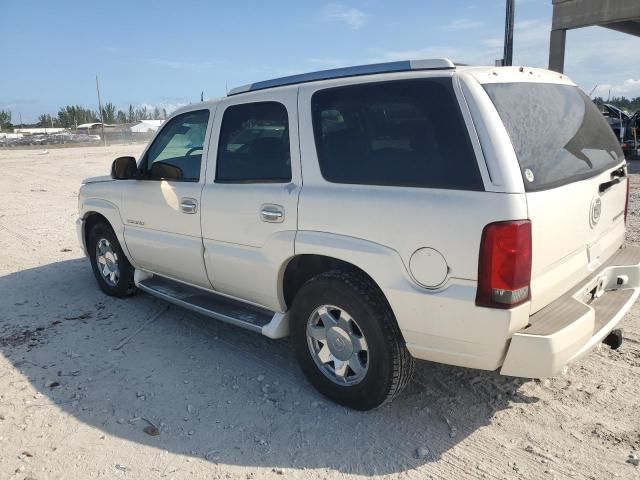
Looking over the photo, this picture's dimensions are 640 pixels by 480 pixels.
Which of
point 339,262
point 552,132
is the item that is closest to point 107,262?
point 339,262

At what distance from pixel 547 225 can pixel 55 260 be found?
643cm

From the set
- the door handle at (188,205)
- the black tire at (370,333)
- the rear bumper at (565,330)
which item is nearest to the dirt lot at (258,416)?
the black tire at (370,333)

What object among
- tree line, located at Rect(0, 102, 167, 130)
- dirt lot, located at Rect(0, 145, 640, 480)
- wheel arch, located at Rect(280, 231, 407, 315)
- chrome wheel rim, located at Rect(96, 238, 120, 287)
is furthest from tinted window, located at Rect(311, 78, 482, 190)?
tree line, located at Rect(0, 102, 167, 130)

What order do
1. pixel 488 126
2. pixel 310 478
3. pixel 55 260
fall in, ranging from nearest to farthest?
pixel 488 126 < pixel 310 478 < pixel 55 260

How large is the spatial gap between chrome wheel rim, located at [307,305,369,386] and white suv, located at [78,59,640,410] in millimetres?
11

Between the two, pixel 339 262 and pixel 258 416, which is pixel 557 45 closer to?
pixel 339 262

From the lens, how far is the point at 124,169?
4531 millimetres

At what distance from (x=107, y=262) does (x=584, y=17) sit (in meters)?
17.3

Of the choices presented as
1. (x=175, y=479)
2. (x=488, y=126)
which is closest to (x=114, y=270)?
(x=175, y=479)

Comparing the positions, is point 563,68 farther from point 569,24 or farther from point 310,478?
point 310,478

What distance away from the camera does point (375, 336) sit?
2.95 m

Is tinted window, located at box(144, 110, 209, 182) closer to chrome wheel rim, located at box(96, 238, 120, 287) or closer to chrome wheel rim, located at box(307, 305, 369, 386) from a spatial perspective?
chrome wheel rim, located at box(96, 238, 120, 287)

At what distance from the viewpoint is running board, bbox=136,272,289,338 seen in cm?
355

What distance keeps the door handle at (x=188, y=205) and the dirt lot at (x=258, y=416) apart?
111cm
